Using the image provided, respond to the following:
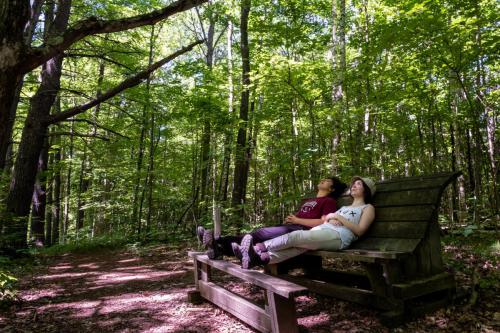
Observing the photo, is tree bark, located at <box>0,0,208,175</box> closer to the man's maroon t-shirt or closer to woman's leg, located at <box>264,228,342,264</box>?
woman's leg, located at <box>264,228,342,264</box>

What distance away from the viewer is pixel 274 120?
42.6 ft

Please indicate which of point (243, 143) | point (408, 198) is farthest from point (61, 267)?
point (408, 198)

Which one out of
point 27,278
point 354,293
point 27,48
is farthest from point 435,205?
point 27,278

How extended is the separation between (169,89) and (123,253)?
5.36 metres

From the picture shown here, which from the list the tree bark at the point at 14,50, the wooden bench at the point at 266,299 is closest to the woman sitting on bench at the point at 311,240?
the wooden bench at the point at 266,299

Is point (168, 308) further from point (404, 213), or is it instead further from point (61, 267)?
point (61, 267)

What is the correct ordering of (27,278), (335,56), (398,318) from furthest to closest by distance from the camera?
1. (335,56)
2. (27,278)
3. (398,318)

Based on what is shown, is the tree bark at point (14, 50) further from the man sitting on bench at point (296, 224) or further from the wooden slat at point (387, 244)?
the wooden slat at point (387, 244)

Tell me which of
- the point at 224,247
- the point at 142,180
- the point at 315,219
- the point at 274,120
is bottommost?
the point at 224,247

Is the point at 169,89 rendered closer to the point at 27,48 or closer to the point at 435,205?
the point at 27,48

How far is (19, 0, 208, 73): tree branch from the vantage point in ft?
11.5

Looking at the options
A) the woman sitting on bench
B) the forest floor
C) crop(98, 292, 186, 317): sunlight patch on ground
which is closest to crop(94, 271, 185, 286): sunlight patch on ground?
the forest floor

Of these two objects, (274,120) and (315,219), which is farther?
(274,120)

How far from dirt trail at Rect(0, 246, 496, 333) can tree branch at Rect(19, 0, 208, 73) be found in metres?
2.84
